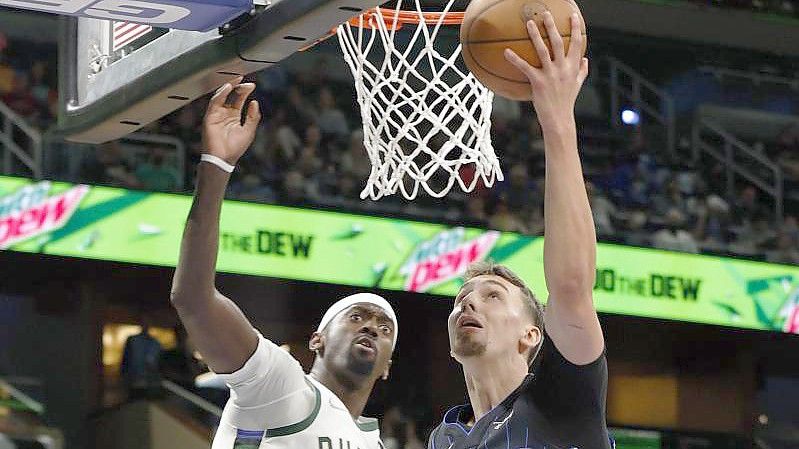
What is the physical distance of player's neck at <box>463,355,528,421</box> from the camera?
9.95 ft

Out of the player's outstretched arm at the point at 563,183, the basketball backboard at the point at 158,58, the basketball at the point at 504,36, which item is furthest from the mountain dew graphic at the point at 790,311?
the player's outstretched arm at the point at 563,183

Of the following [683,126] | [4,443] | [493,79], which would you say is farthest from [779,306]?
[493,79]

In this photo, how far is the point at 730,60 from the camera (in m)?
15.3

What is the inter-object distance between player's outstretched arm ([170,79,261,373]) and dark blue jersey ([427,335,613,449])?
0.78 metres

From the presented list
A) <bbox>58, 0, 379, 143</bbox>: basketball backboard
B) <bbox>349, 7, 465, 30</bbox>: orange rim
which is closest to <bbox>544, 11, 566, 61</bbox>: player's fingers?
<bbox>58, 0, 379, 143</bbox>: basketball backboard

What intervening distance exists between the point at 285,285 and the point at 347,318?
22.5 ft

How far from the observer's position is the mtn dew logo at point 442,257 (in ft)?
33.2

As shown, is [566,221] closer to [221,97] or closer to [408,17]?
[221,97]

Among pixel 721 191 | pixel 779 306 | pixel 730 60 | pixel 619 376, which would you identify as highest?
pixel 730 60

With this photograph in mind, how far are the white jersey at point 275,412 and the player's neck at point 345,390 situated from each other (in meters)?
0.27

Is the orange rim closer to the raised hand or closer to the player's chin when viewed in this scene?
the player's chin

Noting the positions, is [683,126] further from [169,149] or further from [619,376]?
[169,149]

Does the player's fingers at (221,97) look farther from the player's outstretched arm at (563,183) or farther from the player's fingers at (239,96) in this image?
the player's outstretched arm at (563,183)

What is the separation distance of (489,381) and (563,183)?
791mm
